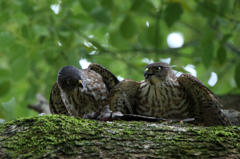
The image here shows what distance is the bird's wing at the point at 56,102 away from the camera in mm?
4941

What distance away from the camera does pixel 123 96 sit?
15.5 feet

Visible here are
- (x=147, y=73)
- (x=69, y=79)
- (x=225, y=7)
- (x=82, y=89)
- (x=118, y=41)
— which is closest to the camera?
(x=69, y=79)

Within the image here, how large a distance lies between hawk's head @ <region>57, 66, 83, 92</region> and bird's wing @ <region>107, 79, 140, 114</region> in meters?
0.65

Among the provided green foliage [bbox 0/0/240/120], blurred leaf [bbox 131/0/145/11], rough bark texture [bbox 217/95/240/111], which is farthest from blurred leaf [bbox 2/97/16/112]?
rough bark texture [bbox 217/95/240/111]

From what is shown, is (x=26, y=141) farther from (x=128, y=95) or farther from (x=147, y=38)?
(x=147, y=38)

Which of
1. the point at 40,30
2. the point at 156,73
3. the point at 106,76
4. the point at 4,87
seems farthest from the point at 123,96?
the point at 40,30

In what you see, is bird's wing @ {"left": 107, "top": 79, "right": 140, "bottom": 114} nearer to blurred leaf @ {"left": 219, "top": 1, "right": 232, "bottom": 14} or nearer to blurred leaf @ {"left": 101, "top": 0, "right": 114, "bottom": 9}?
blurred leaf @ {"left": 101, "top": 0, "right": 114, "bottom": 9}

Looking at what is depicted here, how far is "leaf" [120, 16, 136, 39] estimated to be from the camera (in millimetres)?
5445

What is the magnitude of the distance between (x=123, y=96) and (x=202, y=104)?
1.37 metres

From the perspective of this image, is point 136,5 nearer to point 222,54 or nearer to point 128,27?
point 128,27

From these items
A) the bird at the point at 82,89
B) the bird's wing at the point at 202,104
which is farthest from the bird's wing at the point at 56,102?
the bird's wing at the point at 202,104

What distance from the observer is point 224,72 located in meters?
6.12

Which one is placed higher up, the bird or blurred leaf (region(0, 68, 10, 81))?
blurred leaf (region(0, 68, 10, 81))

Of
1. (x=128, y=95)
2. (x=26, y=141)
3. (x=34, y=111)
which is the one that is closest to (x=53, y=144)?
(x=26, y=141)
